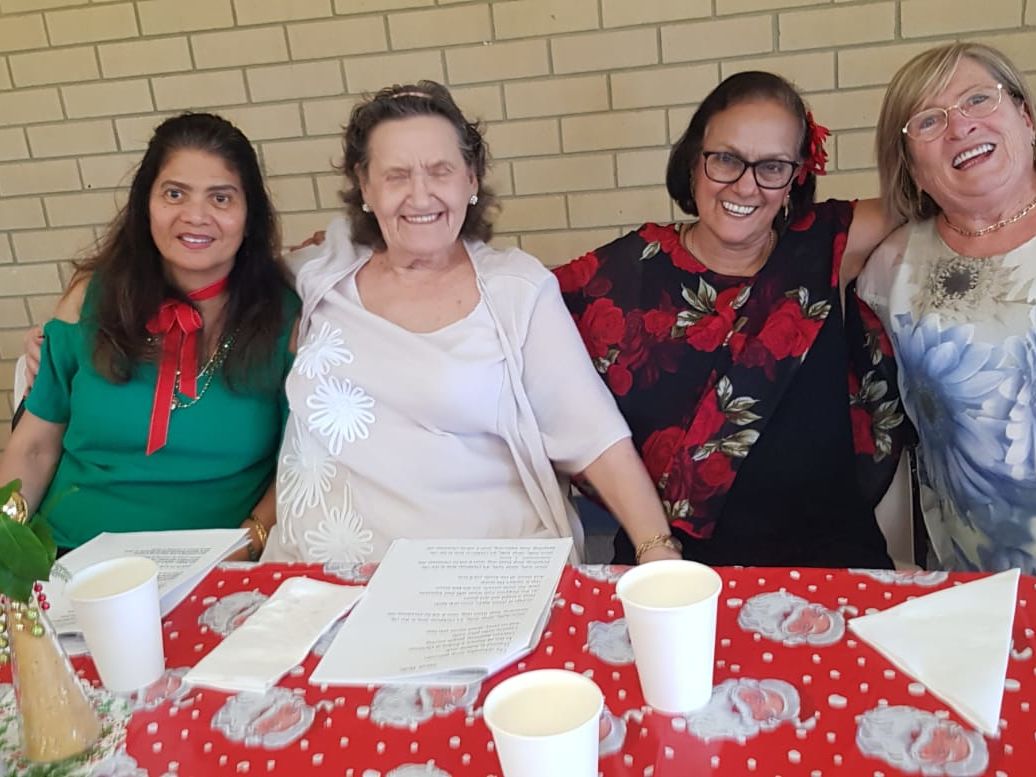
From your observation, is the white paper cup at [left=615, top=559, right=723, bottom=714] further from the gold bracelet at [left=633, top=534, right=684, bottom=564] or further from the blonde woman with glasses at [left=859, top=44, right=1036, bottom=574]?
the blonde woman with glasses at [left=859, top=44, right=1036, bottom=574]

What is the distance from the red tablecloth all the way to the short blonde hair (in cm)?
83

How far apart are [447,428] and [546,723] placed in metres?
0.94

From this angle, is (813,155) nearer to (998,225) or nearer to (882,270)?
(882,270)

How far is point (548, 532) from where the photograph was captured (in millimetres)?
1713

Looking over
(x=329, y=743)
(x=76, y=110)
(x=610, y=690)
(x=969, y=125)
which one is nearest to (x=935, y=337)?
(x=969, y=125)

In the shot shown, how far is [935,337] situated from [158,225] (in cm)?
144

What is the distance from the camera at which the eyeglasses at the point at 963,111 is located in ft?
5.13

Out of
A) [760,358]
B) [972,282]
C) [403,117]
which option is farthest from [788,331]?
[403,117]

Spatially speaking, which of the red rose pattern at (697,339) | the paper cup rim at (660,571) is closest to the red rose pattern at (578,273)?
the red rose pattern at (697,339)

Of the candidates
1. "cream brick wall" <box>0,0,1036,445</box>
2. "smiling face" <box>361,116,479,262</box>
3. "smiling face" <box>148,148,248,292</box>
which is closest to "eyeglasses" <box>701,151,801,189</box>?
"smiling face" <box>361,116,479,262</box>

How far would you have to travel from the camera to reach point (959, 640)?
0.98 metres

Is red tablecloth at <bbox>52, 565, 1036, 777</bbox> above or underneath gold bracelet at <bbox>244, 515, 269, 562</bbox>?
above

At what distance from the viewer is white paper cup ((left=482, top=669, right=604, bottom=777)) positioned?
2.48ft

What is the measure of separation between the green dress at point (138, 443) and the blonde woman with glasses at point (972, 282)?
1.17 meters
